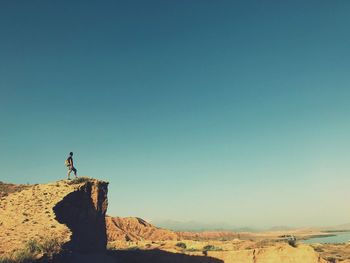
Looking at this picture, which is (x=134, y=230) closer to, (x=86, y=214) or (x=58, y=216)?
(x=86, y=214)

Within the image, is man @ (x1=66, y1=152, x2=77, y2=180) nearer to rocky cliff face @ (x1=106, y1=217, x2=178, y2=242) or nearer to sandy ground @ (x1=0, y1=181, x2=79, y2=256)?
sandy ground @ (x1=0, y1=181, x2=79, y2=256)

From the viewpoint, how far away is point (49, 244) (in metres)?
Answer: 25.1

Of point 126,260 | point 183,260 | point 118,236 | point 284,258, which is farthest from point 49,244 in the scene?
point 118,236

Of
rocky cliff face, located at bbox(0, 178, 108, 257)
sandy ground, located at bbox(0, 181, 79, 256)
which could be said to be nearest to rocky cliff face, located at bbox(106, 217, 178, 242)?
rocky cliff face, located at bbox(0, 178, 108, 257)

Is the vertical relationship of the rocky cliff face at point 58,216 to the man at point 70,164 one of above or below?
below

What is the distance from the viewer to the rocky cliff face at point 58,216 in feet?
88.4

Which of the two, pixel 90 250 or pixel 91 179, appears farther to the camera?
pixel 91 179

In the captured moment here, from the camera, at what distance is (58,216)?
31078 millimetres

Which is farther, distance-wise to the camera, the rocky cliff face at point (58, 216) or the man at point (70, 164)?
the man at point (70, 164)

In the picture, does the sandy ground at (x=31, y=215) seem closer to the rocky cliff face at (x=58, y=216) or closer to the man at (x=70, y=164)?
the rocky cliff face at (x=58, y=216)

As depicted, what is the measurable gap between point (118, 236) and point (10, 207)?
133 ft

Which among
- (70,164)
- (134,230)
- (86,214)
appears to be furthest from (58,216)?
(134,230)

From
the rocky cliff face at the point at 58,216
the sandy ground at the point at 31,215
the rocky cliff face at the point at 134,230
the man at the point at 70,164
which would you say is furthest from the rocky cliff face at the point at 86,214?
the rocky cliff face at the point at 134,230

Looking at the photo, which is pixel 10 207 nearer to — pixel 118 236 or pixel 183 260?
pixel 183 260
